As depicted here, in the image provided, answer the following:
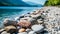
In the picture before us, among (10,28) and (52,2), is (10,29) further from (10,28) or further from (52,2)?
(52,2)

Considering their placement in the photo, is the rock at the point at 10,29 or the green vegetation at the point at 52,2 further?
the green vegetation at the point at 52,2

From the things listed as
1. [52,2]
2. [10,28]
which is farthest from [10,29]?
[52,2]

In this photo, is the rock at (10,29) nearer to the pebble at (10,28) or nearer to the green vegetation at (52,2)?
the pebble at (10,28)

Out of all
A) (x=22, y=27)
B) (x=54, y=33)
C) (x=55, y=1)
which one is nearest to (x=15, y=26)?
(x=22, y=27)

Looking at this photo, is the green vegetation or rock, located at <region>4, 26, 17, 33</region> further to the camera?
the green vegetation

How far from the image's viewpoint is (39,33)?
484 centimetres

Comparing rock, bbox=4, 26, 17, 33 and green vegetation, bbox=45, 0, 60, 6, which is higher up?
rock, bbox=4, 26, 17, 33

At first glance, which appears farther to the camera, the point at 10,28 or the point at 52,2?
the point at 52,2

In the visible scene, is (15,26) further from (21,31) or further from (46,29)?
(46,29)

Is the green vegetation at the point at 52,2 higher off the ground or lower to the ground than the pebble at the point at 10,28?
lower

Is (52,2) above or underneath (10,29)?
underneath

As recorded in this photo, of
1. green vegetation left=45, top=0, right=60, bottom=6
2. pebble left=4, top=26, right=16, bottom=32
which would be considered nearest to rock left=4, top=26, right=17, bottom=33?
pebble left=4, top=26, right=16, bottom=32

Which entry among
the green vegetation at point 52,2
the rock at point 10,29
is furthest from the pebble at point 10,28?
the green vegetation at point 52,2

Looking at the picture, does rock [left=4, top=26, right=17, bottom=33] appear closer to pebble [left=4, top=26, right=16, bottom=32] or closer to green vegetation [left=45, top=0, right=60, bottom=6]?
pebble [left=4, top=26, right=16, bottom=32]
